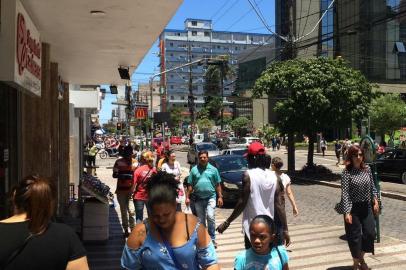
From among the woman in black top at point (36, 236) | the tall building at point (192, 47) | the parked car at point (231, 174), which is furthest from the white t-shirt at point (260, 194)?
the tall building at point (192, 47)

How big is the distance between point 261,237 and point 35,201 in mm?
1542

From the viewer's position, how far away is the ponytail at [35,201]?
287 cm

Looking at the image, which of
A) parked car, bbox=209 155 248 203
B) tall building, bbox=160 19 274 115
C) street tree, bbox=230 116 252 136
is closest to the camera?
parked car, bbox=209 155 248 203

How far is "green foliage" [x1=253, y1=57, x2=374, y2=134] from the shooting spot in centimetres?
2073

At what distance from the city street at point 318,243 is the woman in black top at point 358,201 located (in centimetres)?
108

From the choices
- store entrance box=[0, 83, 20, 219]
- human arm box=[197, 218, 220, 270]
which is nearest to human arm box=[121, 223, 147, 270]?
human arm box=[197, 218, 220, 270]

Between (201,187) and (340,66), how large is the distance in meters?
14.8

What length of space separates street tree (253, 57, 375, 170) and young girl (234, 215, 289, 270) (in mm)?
17376

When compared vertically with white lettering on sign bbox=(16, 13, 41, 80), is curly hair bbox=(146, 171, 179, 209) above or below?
below

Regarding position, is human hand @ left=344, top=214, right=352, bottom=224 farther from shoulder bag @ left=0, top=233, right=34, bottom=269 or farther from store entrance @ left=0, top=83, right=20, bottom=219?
shoulder bag @ left=0, top=233, right=34, bottom=269

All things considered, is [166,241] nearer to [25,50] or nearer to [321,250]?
[25,50]

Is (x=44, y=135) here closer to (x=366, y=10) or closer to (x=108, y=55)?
(x=108, y=55)

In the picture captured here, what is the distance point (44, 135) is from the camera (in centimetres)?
823

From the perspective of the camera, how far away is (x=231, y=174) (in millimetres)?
15484
